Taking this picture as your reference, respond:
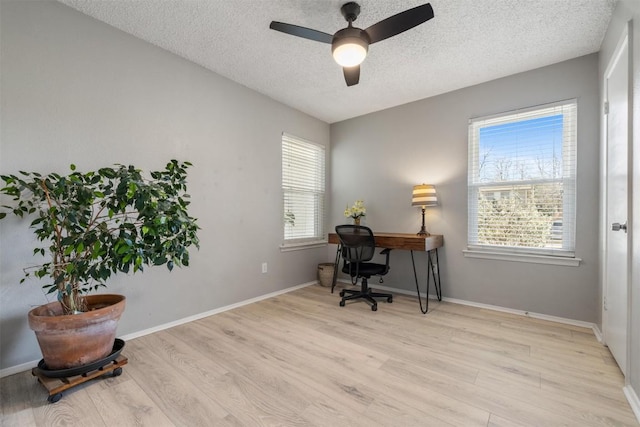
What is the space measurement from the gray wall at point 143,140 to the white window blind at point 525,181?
2.36 m

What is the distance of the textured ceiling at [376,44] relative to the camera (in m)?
2.01

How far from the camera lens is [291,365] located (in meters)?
1.92

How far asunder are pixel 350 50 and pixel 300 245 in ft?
8.60

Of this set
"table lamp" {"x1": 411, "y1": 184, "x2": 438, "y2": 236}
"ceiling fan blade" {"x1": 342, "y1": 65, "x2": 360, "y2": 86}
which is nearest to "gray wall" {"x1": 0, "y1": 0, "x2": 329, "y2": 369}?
"ceiling fan blade" {"x1": 342, "y1": 65, "x2": 360, "y2": 86}

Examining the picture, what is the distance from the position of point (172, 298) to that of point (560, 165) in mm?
3880

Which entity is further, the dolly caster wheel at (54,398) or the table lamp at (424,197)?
the table lamp at (424,197)

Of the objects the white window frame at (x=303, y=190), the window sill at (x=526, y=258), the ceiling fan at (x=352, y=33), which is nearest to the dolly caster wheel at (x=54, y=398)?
the white window frame at (x=303, y=190)

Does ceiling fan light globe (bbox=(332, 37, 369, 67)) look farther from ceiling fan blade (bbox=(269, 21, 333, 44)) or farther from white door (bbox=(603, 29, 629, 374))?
white door (bbox=(603, 29, 629, 374))

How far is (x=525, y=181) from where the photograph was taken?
113 inches

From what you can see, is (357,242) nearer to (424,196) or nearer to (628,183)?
(424,196)

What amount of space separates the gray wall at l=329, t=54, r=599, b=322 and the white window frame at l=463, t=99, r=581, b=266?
0.18ft

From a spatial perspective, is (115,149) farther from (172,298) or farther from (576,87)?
(576,87)

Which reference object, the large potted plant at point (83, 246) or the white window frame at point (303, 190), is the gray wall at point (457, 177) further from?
the large potted plant at point (83, 246)

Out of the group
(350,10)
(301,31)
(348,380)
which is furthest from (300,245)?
(350,10)
